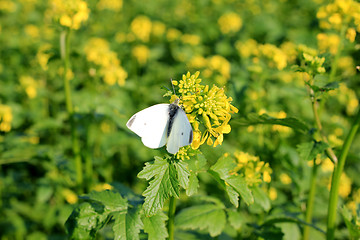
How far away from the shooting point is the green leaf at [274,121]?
2.07m

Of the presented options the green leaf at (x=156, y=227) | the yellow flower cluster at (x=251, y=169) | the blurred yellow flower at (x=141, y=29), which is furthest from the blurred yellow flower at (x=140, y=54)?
the green leaf at (x=156, y=227)

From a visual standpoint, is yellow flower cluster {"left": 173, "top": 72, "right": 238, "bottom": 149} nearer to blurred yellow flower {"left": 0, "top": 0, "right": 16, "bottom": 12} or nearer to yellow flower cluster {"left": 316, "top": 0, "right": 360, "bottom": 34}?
yellow flower cluster {"left": 316, "top": 0, "right": 360, "bottom": 34}

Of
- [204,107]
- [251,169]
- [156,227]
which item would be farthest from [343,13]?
[156,227]

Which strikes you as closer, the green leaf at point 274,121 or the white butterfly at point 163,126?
the white butterfly at point 163,126

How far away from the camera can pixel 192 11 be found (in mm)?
8961

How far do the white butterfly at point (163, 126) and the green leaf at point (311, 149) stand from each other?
0.95m

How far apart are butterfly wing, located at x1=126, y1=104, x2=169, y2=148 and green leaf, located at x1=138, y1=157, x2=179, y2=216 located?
13 centimetres

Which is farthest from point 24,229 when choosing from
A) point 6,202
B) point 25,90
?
point 25,90

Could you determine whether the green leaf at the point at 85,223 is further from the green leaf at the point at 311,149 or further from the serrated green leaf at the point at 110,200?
the green leaf at the point at 311,149

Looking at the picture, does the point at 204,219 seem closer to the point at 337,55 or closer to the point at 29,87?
the point at 337,55

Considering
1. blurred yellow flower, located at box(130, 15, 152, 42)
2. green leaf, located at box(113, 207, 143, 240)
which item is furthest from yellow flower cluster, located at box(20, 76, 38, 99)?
green leaf, located at box(113, 207, 143, 240)

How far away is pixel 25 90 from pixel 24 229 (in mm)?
2241

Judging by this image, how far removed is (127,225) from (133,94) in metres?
3.93

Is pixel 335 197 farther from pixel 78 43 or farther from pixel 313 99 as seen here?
pixel 78 43
